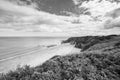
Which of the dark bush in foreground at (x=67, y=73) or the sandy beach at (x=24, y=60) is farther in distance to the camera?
the sandy beach at (x=24, y=60)

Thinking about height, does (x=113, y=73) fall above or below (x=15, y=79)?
below

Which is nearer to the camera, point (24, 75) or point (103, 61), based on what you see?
point (24, 75)

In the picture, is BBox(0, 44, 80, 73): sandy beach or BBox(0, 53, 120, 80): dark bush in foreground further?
BBox(0, 44, 80, 73): sandy beach

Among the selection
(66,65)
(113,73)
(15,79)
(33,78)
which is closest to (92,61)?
(113,73)

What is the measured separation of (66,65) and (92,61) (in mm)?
2426

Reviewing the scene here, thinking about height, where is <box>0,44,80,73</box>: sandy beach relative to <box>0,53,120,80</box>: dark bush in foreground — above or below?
below

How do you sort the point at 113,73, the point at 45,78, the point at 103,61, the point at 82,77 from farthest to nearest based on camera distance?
1. the point at 103,61
2. the point at 113,73
3. the point at 82,77
4. the point at 45,78

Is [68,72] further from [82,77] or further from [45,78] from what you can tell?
[45,78]

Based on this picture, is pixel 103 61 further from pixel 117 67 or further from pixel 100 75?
pixel 100 75

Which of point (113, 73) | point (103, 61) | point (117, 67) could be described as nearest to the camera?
point (113, 73)

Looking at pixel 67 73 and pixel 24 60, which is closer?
pixel 67 73

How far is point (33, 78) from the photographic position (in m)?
5.04

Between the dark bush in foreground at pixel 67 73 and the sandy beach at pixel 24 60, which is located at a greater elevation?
the dark bush in foreground at pixel 67 73

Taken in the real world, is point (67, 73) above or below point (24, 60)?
above
